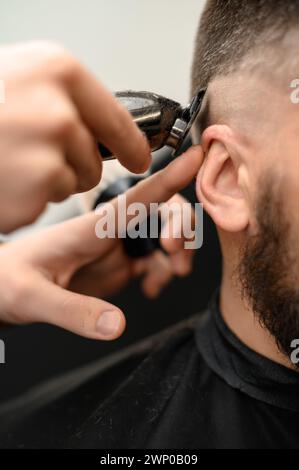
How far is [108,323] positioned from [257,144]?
0.47 meters

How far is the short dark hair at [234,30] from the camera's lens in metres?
0.90

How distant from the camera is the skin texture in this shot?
3.07 ft

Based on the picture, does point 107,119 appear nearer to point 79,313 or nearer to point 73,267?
point 79,313

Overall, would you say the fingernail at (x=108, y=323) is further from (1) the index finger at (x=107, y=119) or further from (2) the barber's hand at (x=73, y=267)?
(1) the index finger at (x=107, y=119)

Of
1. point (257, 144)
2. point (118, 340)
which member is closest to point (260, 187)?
point (257, 144)

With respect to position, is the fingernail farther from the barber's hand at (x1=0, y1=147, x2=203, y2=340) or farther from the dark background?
the dark background

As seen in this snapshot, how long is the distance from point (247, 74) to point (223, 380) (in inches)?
28.5

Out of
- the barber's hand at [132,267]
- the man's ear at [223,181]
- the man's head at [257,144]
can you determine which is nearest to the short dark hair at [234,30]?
the man's head at [257,144]

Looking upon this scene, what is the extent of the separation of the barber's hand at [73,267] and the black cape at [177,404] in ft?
0.87

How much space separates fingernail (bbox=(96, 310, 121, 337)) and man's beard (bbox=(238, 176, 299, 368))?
1.11 feet

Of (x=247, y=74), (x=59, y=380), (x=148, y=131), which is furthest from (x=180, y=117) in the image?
(x=59, y=380)

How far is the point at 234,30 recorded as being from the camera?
3.24 feet

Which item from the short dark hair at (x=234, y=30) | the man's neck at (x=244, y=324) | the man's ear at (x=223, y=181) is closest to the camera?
the short dark hair at (x=234, y=30)

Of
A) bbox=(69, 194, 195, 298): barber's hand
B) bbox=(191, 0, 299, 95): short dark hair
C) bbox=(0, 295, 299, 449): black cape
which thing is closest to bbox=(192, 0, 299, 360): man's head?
bbox=(191, 0, 299, 95): short dark hair
